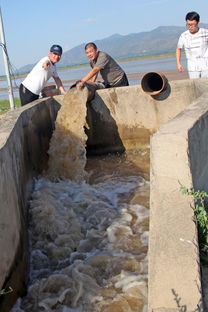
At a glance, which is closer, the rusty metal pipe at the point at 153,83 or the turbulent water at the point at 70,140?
the turbulent water at the point at 70,140

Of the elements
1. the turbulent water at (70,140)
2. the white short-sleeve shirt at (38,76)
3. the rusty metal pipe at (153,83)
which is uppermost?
the white short-sleeve shirt at (38,76)

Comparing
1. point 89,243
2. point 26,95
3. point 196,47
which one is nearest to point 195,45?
point 196,47

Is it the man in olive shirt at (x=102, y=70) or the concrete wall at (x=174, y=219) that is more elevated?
the man in olive shirt at (x=102, y=70)

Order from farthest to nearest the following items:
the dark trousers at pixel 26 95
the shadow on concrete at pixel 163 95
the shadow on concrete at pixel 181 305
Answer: the dark trousers at pixel 26 95 → the shadow on concrete at pixel 163 95 → the shadow on concrete at pixel 181 305

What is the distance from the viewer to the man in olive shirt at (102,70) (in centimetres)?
808

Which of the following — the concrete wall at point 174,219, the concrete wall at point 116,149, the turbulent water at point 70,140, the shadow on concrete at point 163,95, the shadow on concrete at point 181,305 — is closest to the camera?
the shadow on concrete at point 181,305

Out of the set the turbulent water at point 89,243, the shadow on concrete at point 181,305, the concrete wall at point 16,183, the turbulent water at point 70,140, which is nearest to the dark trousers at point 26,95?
the turbulent water at point 70,140

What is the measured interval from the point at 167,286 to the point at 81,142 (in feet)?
16.6

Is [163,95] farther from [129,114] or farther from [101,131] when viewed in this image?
[101,131]

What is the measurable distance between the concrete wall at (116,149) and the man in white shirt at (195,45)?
28.2 inches

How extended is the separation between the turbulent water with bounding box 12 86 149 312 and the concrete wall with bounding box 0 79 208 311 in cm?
27

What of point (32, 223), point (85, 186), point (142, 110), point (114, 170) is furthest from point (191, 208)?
point (142, 110)

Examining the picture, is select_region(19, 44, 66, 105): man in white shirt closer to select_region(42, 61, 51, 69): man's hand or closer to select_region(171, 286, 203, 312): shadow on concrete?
select_region(42, 61, 51, 69): man's hand

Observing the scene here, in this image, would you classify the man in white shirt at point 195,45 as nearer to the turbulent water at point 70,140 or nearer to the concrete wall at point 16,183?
the turbulent water at point 70,140
